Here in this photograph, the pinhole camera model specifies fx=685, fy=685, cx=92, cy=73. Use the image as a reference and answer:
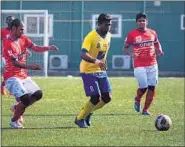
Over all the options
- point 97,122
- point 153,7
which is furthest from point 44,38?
point 97,122

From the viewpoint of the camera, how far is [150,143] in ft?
33.3

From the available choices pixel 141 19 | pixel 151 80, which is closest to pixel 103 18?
pixel 141 19

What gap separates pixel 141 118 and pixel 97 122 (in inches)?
44.2

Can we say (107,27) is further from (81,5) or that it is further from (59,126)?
(81,5)

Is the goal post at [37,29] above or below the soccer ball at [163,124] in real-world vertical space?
above

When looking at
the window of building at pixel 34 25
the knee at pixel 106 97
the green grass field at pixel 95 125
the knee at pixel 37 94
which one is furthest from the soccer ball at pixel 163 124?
the window of building at pixel 34 25

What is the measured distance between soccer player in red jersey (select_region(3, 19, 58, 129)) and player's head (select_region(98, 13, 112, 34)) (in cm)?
136

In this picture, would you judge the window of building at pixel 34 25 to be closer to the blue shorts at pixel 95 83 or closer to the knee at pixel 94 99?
the blue shorts at pixel 95 83

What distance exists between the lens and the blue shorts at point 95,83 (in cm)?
1202

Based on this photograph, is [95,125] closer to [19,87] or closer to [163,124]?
[163,124]

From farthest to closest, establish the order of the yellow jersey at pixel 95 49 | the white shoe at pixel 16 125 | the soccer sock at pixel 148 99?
the soccer sock at pixel 148 99 < the yellow jersey at pixel 95 49 < the white shoe at pixel 16 125

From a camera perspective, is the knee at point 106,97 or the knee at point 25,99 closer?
the knee at point 25,99

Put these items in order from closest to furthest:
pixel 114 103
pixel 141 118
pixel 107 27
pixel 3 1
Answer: pixel 107 27
pixel 141 118
pixel 114 103
pixel 3 1

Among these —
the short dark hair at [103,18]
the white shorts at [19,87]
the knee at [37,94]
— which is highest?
the short dark hair at [103,18]
